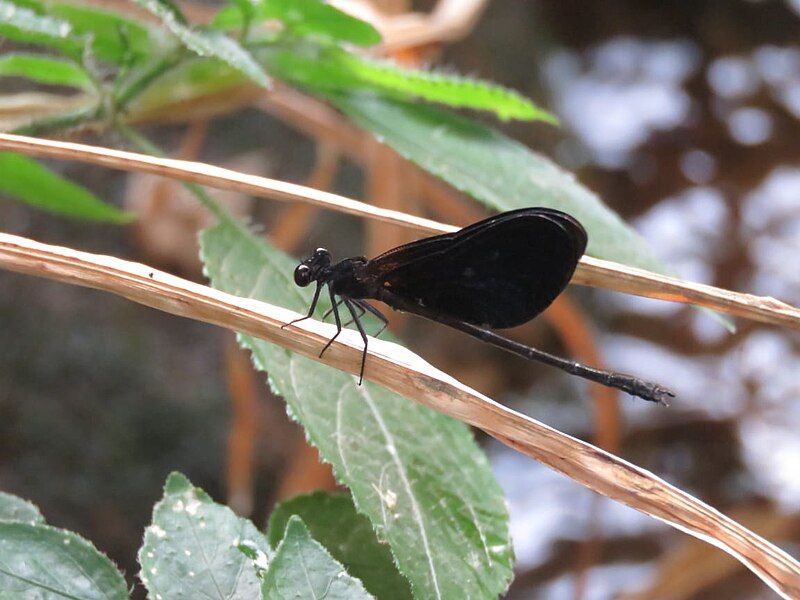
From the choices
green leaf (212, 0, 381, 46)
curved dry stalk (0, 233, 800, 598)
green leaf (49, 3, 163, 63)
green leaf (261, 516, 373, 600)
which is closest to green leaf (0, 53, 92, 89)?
green leaf (49, 3, 163, 63)

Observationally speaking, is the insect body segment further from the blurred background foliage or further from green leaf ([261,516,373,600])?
the blurred background foliage

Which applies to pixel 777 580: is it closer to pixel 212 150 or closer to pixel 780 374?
pixel 212 150

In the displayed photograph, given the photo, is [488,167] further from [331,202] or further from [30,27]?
[30,27]

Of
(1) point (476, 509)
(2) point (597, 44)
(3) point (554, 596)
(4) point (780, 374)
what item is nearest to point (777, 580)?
(1) point (476, 509)

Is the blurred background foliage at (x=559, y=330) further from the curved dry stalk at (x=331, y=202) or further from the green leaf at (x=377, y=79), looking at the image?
the curved dry stalk at (x=331, y=202)

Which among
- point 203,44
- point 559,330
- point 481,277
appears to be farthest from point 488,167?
point 559,330

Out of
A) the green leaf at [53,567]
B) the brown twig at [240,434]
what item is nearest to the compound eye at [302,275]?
the green leaf at [53,567]

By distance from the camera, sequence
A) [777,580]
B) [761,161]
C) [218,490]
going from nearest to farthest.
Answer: [777,580] → [218,490] → [761,161]
